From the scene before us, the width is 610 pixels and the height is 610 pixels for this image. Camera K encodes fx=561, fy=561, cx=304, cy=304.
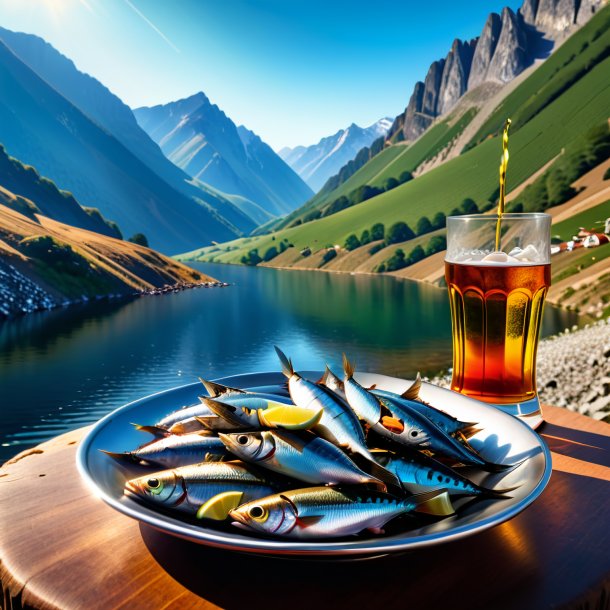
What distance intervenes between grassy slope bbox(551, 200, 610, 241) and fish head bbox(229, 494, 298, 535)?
79.4 meters

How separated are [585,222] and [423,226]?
49442mm

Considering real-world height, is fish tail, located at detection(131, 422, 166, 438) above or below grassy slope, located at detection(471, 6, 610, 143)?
below

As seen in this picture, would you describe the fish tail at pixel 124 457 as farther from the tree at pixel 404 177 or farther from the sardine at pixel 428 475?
the tree at pixel 404 177

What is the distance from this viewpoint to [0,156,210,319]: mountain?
55.6 m

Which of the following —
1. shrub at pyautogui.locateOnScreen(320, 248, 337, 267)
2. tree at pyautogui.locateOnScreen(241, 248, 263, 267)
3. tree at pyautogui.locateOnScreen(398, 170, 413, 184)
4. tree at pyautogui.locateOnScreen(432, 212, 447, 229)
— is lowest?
tree at pyautogui.locateOnScreen(241, 248, 263, 267)

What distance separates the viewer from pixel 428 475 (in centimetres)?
206

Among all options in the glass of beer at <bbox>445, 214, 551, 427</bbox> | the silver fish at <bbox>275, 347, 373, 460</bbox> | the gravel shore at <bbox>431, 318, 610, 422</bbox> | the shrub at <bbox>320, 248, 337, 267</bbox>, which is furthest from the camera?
the shrub at <bbox>320, 248, 337, 267</bbox>

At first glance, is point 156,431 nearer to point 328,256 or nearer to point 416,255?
point 416,255

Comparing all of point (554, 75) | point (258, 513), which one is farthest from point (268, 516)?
point (554, 75)

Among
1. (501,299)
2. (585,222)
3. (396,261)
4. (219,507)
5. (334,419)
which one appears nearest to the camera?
(219,507)

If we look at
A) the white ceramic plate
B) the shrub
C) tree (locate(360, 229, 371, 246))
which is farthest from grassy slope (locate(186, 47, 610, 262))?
the white ceramic plate

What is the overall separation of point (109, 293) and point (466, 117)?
163m

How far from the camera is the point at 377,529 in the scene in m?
1.80

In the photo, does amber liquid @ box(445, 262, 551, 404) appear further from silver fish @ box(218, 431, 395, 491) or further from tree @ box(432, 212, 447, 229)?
tree @ box(432, 212, 447, 229)
